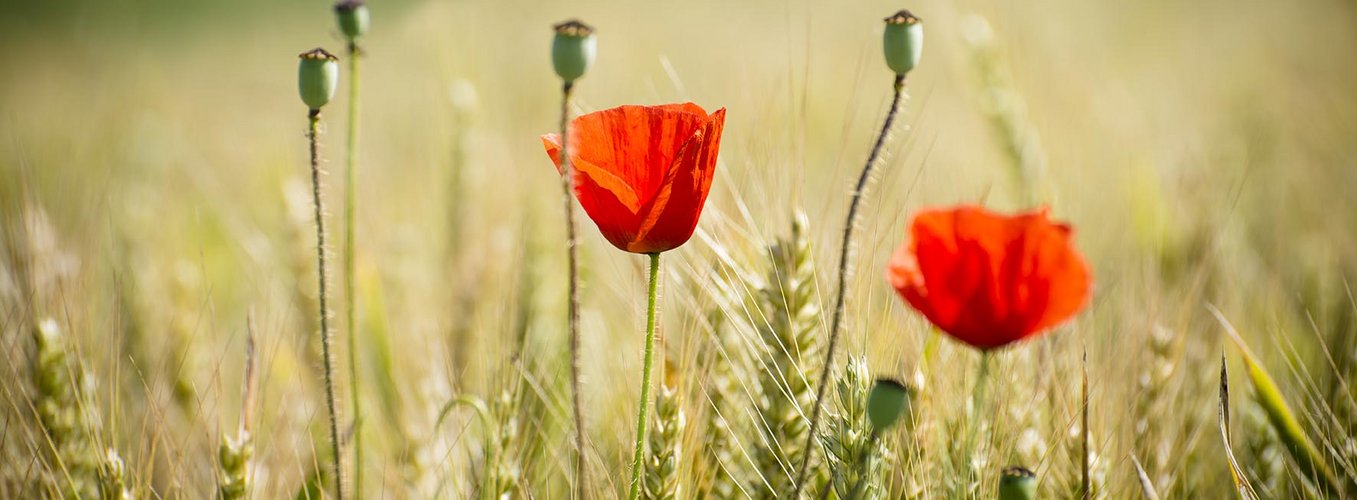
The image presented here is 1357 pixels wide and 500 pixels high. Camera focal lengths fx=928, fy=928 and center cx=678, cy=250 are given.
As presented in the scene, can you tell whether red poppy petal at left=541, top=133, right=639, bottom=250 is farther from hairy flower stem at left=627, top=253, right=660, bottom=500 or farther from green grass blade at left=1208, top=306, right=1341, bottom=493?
green grass blade at left=1208, top=306, right=1341, bottom=493

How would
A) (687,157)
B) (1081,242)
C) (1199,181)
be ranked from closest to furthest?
(687,157)
(1081,242)
(1199,181)

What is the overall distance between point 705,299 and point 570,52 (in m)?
0.49

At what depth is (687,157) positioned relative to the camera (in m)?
0.67

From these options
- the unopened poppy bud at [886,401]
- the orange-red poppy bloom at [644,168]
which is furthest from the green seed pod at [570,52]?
the unopened poppy bud at [886,401]

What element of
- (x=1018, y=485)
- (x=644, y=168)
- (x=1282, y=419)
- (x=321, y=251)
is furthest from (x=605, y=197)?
(x=1282, y=419)

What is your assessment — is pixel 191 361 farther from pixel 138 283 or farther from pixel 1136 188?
pixel 1136 188

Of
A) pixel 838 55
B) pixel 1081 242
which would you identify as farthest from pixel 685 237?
pixel 838 55

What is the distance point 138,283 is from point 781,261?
3.86 ft

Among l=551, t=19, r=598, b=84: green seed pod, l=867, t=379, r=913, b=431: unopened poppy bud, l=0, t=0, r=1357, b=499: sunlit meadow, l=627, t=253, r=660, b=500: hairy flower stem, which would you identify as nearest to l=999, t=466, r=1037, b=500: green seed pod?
l=0, t=0, r=1357, b=499: sunlit meadow

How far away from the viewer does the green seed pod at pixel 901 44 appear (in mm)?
639

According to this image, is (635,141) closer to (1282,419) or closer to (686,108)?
(686,108)

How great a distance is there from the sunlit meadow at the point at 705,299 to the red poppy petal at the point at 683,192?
14 cm

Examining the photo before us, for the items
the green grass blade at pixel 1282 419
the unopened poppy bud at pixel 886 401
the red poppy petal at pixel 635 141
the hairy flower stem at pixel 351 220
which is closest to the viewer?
the unopened poppy bud at pixel 886 401

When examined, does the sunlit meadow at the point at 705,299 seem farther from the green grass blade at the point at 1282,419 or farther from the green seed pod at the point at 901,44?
the green seed pod at the point at 901,44
